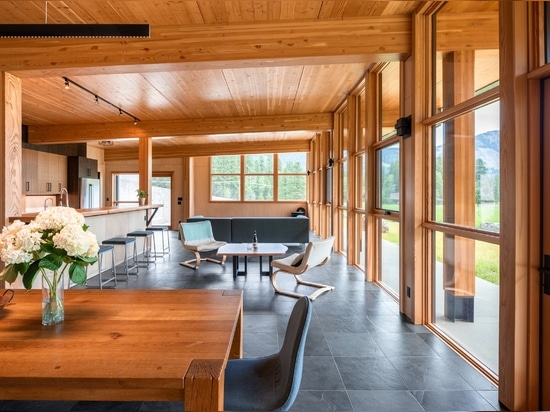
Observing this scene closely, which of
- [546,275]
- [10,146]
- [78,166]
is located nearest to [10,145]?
[10,146]

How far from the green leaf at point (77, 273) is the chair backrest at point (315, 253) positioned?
105 inches

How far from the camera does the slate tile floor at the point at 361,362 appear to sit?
6.30 ft

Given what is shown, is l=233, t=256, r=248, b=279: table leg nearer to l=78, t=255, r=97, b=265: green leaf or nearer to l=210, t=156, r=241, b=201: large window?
l=78, t=255, r=97, b=265: green leaf

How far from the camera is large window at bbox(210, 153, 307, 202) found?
11.9 meters

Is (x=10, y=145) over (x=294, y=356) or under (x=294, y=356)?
over

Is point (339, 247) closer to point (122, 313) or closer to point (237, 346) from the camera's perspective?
point (237, 346)

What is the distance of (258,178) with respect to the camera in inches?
472

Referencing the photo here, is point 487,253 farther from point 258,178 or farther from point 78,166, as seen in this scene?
point 78,166

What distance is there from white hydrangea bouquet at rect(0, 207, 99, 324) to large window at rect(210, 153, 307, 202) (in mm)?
10611

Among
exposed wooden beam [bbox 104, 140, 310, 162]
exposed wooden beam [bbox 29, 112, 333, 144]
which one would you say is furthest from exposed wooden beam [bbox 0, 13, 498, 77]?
exposed wooden beam [bbox 104, 140, 310, 162]

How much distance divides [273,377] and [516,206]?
1658mm

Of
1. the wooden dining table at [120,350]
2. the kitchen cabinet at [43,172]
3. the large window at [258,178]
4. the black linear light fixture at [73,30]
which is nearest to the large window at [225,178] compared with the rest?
the large window at [258,178]

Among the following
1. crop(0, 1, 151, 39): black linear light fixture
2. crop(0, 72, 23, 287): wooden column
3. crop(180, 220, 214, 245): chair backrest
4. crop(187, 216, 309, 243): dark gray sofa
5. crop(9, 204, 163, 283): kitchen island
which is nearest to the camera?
crop(0, 1, 151, 39): black linear light fixture

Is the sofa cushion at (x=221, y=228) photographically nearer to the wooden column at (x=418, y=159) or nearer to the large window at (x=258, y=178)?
the large window at (x=258, y=178)
